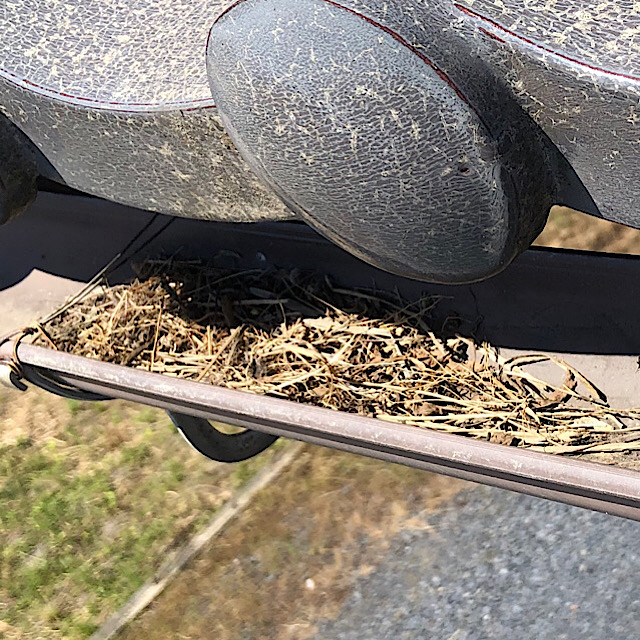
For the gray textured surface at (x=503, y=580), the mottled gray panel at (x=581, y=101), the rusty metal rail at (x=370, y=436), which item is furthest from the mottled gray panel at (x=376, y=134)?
the gray textured surface at (x=503, y=580)

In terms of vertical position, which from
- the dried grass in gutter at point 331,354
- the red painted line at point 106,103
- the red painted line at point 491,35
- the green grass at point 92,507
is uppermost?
the red painted line at point 106,103

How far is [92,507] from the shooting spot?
1372mm

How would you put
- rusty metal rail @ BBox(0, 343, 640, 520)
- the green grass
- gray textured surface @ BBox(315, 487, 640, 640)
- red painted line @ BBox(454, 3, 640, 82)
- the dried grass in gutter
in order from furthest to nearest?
the green grass, gray textured surface @ BBox(315, 487, 640, 640), the dried grass in gutter, rusty metal rail @ BBox(0, 343, 640, 520), red painted line @ BBox(454, 3, 640, 82)

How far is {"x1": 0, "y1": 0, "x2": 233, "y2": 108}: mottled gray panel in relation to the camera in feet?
2.48

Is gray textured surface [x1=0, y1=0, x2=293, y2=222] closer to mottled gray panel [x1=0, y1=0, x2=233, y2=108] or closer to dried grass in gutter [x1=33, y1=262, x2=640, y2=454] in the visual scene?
mottled gray panel [x1=0, y1=0, x2=233, y2=108]

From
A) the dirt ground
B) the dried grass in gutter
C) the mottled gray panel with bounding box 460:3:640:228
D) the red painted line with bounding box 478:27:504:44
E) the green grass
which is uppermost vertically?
the red painted line with bounding box 478:27:504:44

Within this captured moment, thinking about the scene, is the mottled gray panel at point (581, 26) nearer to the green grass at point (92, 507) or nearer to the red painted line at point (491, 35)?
the red painted line at point (491, 35)

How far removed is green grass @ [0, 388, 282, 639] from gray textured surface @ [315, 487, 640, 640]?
0.93 feet

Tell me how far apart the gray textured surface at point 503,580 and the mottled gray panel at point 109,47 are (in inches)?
29.5

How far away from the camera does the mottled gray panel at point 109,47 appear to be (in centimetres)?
76

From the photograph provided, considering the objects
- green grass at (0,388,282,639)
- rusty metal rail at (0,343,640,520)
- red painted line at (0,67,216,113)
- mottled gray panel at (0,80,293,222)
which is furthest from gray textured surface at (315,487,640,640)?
red painted line at (0,67,216,113)

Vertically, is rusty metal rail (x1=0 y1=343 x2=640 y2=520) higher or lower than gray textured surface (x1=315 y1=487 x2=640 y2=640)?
higher

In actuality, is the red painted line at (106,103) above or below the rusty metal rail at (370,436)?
above

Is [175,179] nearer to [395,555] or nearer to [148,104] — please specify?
[148,104]
